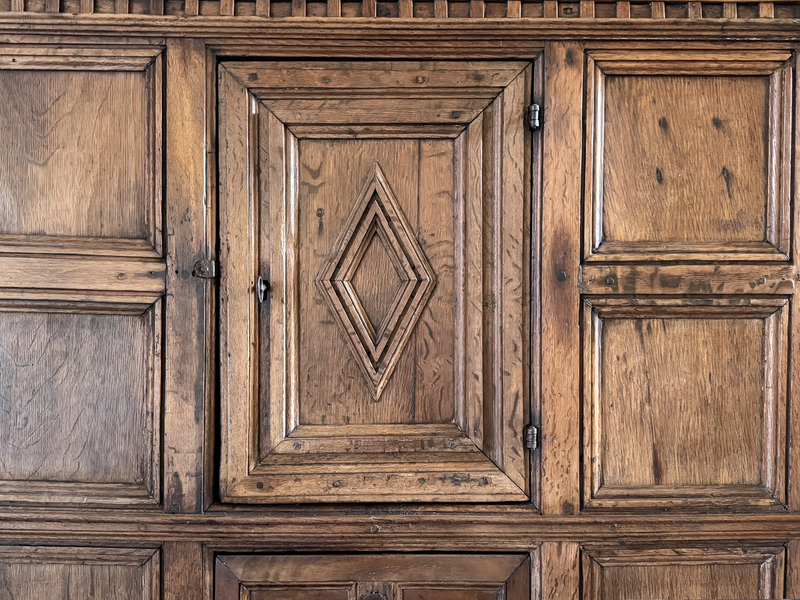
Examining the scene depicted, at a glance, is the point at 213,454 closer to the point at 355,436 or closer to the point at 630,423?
the point at 355,436

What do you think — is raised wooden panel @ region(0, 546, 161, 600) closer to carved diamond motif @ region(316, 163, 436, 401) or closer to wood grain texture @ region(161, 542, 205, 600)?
wood grain texture @ region(161, 542, 205, 600)

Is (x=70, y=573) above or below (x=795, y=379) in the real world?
below

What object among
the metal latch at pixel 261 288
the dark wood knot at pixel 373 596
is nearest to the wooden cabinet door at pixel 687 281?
the dark wood knot at pixel 373 596

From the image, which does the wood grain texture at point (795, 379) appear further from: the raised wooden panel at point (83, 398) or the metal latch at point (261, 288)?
the raised wooden panel at point (83, 398)

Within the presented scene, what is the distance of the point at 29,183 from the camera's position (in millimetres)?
1318

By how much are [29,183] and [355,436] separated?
106cm

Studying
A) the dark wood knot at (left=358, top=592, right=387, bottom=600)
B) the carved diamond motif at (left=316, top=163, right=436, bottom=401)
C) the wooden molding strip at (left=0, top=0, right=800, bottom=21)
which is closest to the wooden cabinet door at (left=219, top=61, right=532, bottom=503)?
the carved diamond motif at (left=316, top=163, right=436, bottom=401)

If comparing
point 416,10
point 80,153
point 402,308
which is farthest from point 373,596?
point 416,10

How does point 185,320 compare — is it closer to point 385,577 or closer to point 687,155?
point 385,577

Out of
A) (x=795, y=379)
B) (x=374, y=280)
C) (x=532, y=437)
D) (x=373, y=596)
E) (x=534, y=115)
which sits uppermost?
(x=534, y=115)

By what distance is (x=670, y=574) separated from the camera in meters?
1.33

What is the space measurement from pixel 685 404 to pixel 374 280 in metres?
0.87

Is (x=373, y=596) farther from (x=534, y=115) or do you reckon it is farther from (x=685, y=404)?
(x=534, y=115)

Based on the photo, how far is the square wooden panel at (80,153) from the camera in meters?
1.31
